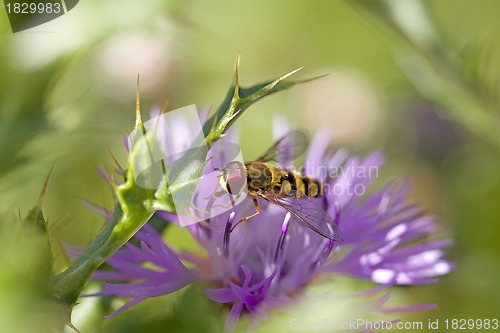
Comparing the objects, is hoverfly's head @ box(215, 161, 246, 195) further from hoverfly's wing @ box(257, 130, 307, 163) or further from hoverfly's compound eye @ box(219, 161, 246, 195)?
hoverfly's wing @ box(257, 130, 307, 163)

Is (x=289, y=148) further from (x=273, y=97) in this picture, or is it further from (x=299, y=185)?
(x=273, y=97)

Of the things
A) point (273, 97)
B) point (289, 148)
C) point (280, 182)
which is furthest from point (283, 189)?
point (273, 97)

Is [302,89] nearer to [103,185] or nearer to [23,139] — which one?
[103,185]

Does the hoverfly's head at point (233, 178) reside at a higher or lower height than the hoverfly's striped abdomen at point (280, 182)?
higher

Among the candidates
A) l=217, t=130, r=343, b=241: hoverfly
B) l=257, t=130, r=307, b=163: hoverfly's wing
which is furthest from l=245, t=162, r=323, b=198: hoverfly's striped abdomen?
l=257, t=130, r=307, b=163: hoverfly's wing

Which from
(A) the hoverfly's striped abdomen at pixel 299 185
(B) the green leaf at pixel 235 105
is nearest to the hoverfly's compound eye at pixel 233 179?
Answer: (A) the hoverfly's striped abdomen at pixel 299 185

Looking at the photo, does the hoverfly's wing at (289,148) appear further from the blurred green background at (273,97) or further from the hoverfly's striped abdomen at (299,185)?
the blurred green background at (273,97)
